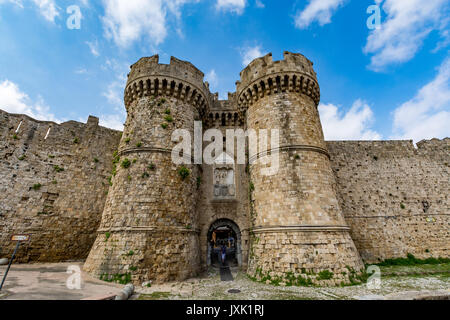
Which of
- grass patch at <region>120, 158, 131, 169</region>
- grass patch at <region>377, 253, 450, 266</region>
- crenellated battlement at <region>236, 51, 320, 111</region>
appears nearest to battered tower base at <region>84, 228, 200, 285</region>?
grass patch at <region>120, 158, 131, 169</region>

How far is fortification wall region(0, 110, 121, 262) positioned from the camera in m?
8.83

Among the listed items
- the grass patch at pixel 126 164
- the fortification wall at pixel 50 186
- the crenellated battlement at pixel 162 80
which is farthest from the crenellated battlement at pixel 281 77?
the fortification wall at pixel 50 186

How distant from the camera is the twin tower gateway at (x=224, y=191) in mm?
7234

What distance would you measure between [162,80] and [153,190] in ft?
18.6

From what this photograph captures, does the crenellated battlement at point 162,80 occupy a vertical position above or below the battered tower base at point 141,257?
above

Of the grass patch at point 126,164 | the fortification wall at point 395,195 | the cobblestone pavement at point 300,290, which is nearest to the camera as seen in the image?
the cobblestone pavement at point 300,290

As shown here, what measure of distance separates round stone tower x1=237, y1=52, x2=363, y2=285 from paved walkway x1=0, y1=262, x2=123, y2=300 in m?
5.54

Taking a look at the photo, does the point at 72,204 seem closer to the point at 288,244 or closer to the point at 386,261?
the point at 288,244

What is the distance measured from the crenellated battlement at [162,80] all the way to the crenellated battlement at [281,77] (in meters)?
3.06

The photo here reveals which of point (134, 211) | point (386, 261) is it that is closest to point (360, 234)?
point (386, 261)

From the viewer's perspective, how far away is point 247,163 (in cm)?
1096

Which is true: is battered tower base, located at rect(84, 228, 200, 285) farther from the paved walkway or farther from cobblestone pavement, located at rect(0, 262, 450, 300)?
the paved walkway

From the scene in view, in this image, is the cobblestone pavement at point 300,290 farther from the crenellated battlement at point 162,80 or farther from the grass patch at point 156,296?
the crenellated battlement at point 162,80

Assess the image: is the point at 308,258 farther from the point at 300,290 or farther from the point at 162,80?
the point at 162,80
